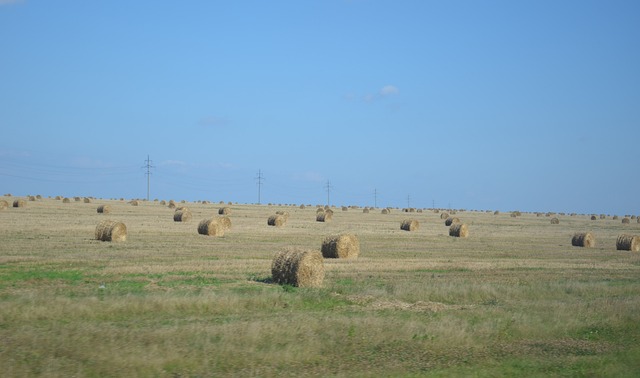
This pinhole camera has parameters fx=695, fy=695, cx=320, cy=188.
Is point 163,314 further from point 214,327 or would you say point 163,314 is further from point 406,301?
point 406,301

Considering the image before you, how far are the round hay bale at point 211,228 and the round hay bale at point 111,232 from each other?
6.81 metres

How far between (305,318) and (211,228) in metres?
26.9

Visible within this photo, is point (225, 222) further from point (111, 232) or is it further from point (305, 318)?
point (305, 318)

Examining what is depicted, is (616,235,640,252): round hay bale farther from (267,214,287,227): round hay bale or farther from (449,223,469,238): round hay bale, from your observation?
(267,214,287,227): round hay bale

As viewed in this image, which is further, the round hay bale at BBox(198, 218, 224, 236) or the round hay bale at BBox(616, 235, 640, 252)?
the round hay bale at BBox(198, 218, 224, 236)

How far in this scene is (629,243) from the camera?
4053cm

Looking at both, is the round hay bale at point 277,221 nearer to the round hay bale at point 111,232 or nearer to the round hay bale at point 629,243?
the round hay bale at point 111,232

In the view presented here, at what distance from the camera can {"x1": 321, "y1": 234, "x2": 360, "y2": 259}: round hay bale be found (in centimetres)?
3112

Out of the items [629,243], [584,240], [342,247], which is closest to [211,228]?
[342,247]

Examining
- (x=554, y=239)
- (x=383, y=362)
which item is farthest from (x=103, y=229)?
(x=554, y=239)

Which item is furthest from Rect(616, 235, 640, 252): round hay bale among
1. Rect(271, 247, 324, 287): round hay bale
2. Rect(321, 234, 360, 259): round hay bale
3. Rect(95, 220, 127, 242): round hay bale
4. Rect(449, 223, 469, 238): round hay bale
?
Rect(95, 220, 127, 242): round hay bale

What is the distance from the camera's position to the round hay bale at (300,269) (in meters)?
21.1

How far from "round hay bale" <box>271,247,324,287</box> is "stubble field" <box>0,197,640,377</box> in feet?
2.09

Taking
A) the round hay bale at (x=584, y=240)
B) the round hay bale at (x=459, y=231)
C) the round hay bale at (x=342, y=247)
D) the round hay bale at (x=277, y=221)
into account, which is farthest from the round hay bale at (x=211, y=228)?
the round hay bale at (x=584, y=240)
